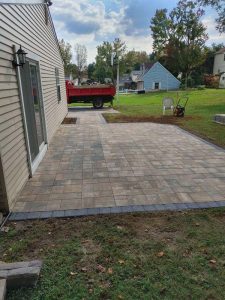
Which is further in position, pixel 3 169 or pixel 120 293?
pixel 3 169

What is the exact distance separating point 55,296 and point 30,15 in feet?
18.4

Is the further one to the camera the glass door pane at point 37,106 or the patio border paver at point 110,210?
the glass door pane at point 37,106

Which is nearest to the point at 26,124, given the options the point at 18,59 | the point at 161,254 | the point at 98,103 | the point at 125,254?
the point at 18,59

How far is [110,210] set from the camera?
11.5 ft

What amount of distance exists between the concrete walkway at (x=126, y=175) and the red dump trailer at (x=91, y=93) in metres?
9.94

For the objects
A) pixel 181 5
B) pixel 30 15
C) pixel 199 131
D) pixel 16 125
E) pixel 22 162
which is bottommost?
pixel 199 131

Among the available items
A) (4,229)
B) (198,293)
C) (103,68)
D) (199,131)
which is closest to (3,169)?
(4,229)

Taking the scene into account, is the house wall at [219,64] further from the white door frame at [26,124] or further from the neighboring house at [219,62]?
the white door frame at [26,124]

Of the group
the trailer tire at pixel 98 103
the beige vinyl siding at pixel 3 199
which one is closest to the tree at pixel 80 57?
the trailer tire at pixel 98 103

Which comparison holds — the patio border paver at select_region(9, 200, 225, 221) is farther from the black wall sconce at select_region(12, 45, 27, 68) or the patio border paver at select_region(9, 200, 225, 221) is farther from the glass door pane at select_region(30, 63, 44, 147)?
the glass door pane at select_region(30, 63, 44, 147)

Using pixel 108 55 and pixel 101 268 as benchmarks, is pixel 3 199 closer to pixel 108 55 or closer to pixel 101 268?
pixel 101 268

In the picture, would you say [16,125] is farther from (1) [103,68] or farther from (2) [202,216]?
(1) [103,68]

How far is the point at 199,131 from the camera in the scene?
8672 mm

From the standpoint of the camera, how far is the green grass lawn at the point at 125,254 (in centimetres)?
221
